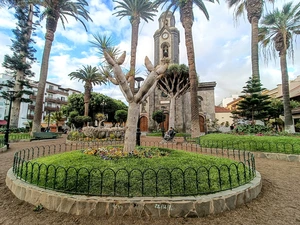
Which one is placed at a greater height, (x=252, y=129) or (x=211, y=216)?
(x=252, y=129)

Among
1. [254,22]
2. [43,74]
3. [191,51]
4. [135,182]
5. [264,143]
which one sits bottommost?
[135,182]

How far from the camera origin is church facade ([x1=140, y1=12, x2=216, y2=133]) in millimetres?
23938

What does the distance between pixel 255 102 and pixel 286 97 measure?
12.4ft

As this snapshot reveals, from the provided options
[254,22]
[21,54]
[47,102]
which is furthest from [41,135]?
[47,102]

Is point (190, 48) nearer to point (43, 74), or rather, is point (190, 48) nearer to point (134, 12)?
point (134, 12)

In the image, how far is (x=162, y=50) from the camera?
86.7 ft

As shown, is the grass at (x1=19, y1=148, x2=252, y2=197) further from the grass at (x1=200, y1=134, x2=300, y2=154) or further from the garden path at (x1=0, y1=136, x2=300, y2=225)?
the grass at (x1=200, y1=134, x2=300, y2=154)

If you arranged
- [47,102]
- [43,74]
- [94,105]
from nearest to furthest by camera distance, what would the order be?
[43,74]
[94,105]
[47,102]

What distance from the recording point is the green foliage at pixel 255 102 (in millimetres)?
12086

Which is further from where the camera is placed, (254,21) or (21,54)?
(21,54)

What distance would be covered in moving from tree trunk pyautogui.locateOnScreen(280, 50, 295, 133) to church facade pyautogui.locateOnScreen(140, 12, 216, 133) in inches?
406

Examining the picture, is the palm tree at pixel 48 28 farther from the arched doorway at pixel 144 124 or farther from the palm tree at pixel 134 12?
the arched doorway at pixel 144 124

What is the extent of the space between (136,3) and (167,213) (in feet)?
67.5

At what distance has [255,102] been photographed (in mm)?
12086
